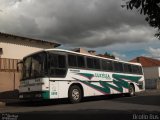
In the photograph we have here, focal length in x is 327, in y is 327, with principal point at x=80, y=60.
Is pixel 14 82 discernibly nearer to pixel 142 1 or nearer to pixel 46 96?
pixel 46 96

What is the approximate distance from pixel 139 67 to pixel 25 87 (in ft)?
42.8

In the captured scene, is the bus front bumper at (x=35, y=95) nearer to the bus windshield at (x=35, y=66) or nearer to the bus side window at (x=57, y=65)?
the bus windshield at (x=35, y=66)

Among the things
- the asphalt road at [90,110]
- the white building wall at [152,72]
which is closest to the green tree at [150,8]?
the asphalt road at [90,110]

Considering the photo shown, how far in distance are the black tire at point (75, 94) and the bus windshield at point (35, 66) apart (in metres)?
2.09

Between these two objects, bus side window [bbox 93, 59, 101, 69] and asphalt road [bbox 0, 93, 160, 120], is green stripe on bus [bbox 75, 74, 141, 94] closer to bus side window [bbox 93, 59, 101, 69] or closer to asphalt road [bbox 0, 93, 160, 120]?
bus side window [bbox 93, 59, 101, 69]

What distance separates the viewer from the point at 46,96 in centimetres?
1565

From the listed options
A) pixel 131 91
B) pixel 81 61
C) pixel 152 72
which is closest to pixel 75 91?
pixel 81 61

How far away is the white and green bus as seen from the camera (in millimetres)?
15970

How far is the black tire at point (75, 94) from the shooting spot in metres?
17.2

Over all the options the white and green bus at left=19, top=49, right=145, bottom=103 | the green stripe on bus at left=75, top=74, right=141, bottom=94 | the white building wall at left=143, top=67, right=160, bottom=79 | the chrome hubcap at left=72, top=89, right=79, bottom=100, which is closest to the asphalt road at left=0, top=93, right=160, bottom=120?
the white and green bus at left=19, top=49, right=145, bottom=103

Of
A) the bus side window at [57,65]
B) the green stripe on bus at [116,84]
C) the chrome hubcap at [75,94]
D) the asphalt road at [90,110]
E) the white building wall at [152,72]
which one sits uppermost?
the white building wall at [152,72]

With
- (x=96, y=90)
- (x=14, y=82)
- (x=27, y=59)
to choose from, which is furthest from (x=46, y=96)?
(x=14, y=82)

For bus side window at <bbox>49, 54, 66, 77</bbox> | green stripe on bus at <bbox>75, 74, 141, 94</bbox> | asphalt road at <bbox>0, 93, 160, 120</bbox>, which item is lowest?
asphalt road at <bbox>0, 93, 160, 120</bbox>

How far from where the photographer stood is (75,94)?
692 inches
